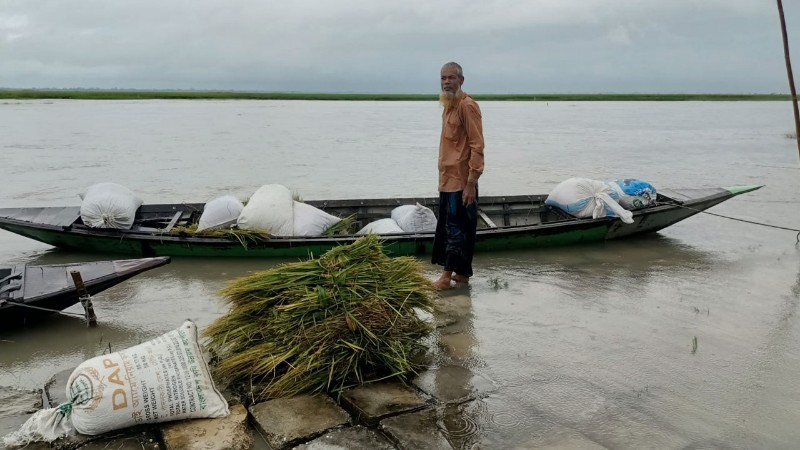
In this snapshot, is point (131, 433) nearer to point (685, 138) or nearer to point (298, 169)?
point (298, 169)

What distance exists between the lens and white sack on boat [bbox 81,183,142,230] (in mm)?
7402

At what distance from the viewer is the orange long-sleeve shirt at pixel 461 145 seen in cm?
525

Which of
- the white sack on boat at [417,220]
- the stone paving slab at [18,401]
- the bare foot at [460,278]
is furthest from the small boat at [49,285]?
the white sack on boat at [417,220]

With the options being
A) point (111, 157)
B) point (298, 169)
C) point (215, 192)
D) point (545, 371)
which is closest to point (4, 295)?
point (545, 371)

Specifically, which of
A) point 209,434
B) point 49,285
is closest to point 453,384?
point 209,434

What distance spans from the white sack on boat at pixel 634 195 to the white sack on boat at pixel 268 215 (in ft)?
14.6

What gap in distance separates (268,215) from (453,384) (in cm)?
397

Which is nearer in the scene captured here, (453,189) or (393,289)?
(393,289)

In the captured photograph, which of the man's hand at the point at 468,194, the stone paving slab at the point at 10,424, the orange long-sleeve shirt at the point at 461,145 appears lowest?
the stone paving slab at the point at 10,424

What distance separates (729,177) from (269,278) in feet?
52.0

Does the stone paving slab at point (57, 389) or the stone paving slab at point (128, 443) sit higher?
the stone paving slab at point (57, 389)

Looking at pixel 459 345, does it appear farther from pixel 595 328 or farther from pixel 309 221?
pixel 309 221

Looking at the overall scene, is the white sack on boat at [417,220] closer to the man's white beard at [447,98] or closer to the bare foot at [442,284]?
the bare foot at [442,284]

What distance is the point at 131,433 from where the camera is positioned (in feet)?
10.7
